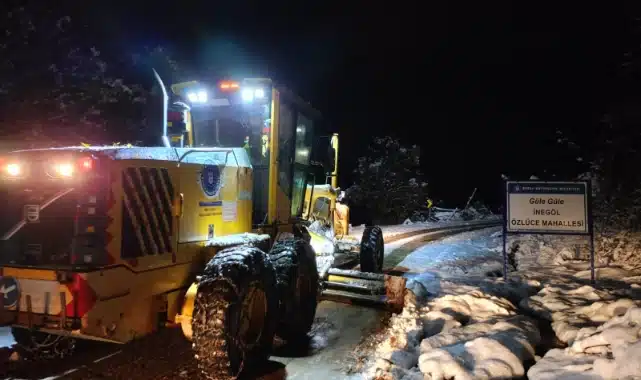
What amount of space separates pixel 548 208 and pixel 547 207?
0.03 m

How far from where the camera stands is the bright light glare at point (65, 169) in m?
4.42

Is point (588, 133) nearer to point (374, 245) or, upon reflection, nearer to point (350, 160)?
point (374, 245)

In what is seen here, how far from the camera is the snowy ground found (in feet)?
16.1

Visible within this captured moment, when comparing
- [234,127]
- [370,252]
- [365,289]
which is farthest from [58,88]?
[365,289]

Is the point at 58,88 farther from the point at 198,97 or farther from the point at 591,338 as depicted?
the point at 591,338

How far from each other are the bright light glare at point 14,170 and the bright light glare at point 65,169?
0.54 meters

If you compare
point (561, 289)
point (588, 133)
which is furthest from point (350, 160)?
point (561, 289)

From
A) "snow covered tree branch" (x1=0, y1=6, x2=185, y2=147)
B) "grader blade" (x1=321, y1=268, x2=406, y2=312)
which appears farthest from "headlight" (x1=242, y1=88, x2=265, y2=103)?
"snow covered tree branch" (x1=0, y1=6, x2=185, y2=147)

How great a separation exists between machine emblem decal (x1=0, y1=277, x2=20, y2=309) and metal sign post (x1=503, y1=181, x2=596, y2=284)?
8.08 meters

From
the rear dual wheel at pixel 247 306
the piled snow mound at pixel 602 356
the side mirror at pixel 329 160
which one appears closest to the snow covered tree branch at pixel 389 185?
the side mirror at pixel 329 160

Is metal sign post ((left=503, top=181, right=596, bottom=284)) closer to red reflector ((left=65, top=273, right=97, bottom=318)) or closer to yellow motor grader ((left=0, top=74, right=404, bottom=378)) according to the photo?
yellow motor grader ((left=0, top=74, right=404, bottom=378))

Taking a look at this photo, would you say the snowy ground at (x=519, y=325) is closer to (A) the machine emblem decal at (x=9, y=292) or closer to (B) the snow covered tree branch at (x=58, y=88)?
(A) the machine emblem decal at (x=9, y=292)

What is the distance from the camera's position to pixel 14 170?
478 cm

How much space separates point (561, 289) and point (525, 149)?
53.1 metres
